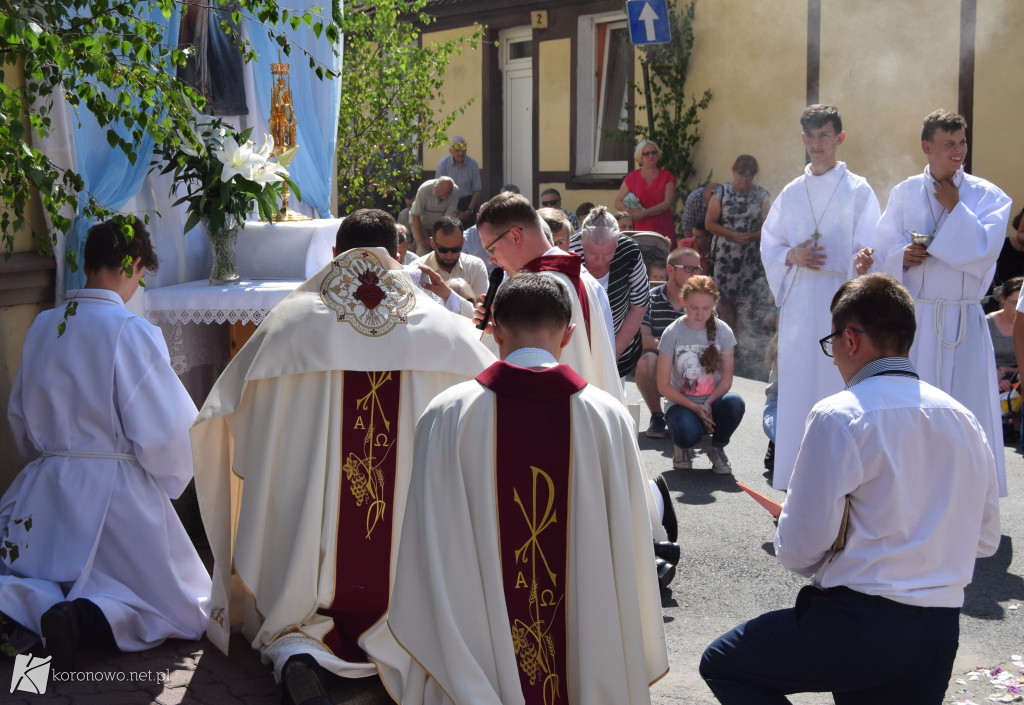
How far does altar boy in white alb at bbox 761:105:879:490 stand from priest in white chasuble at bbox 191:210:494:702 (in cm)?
312

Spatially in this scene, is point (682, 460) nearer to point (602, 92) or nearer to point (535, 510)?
point (535, 510)

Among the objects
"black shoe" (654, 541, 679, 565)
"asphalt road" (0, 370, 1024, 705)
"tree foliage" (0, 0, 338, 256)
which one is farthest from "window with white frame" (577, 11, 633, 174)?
"tree foliage" (0, 0, 338, 256)

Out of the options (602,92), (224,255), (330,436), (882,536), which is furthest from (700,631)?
Answer: (602,92)

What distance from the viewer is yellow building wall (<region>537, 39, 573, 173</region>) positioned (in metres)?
15.9

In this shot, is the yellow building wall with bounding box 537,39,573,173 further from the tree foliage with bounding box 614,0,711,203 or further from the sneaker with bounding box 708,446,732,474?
the sneaker with bounding box 708,446,732,474

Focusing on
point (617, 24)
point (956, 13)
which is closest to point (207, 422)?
point (956, 13)

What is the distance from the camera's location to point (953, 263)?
→ 20.1 ft

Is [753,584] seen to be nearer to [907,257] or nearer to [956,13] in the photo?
[907,257]

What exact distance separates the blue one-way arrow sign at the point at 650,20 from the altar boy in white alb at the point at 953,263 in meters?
7.61

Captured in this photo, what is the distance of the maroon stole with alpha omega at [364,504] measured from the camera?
4.21 m

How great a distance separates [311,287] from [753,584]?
A: 8.34 feet

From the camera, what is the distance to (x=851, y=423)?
9.68 ft

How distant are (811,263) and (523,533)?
409 centimetres

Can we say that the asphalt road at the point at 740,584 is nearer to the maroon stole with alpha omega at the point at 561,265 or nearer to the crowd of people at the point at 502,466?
the crowd of people at the point at 502,466
